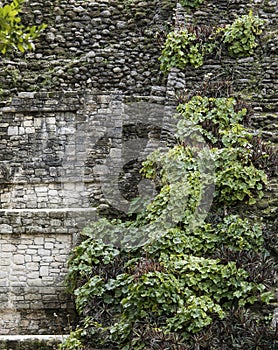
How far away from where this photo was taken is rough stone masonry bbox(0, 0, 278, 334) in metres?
9.93

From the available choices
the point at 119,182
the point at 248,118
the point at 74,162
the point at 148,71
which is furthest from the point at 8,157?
the point at 248,118

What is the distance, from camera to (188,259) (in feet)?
27.0

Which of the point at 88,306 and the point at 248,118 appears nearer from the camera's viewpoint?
the point at 88,306

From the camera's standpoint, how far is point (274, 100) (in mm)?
10344

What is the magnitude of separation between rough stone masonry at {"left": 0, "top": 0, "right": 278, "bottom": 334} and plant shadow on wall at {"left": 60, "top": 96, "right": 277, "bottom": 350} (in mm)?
451

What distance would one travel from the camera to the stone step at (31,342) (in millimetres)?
8516

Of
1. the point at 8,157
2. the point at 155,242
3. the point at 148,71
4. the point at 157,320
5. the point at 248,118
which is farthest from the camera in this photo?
the point at 148,71

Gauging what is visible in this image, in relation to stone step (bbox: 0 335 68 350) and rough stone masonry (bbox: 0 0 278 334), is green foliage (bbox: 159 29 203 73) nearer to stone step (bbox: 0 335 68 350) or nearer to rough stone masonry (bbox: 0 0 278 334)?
rough stone masonry (bbox: 0 0 278 334)

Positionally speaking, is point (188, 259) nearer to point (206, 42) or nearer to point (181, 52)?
point (181, 52)

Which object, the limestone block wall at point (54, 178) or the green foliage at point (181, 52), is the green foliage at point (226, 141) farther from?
the green foliage at point (181, 52)

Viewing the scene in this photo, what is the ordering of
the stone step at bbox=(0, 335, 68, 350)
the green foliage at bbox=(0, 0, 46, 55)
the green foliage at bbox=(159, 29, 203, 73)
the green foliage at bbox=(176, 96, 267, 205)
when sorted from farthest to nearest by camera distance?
the green foliage at bbox=(159, 29, 203, 73) < the green foliage at bbox=(176, 96, 267, 205) < the stone step at bbox=(0, 335, 68, 350) < the green foliage at bbox=(0, 0, 46, 55)

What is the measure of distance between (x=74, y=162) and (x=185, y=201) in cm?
229

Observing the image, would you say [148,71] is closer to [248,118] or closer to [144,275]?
[248,118]

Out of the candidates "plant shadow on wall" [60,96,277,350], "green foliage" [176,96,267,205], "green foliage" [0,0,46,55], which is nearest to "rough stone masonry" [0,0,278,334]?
"green foliage" [176,96,267,205]
